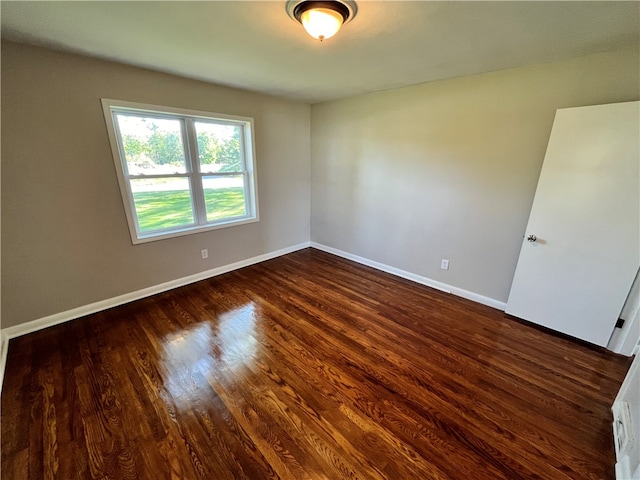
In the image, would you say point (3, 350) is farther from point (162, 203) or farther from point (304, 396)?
point (304, 396)

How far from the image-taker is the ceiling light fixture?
1399mm

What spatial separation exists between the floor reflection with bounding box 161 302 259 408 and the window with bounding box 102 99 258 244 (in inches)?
49.0

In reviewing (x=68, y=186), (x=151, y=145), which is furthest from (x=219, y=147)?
(x=68, y=186)

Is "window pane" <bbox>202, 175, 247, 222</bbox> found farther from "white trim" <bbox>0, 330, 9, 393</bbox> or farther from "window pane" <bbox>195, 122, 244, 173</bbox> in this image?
"white trim" <bbox>0, 330, 9, 393</bbox>

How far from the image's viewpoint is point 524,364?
6.82ft

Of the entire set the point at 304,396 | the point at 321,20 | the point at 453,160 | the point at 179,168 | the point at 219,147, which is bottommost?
the point at 304,396

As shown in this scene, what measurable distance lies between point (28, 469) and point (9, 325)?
1563mm

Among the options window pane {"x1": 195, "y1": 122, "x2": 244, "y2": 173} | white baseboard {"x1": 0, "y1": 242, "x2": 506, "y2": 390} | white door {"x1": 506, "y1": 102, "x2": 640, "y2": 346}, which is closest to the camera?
white door {"x1": 506, "y1": 102, "x2": 640, "y2": 346}

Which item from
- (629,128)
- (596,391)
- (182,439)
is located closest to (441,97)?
(629,128)

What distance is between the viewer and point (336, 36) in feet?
5.85

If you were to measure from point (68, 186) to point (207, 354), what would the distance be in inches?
75.5

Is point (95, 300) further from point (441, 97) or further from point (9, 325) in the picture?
point (441, 97)

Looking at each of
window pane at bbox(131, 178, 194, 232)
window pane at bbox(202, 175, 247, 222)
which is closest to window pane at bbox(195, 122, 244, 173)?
window pane at bbox(202, 175, 247, 222)

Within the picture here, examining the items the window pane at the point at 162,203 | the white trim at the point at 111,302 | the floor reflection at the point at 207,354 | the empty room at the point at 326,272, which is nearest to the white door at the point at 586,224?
the empty room at the point at 326,272
